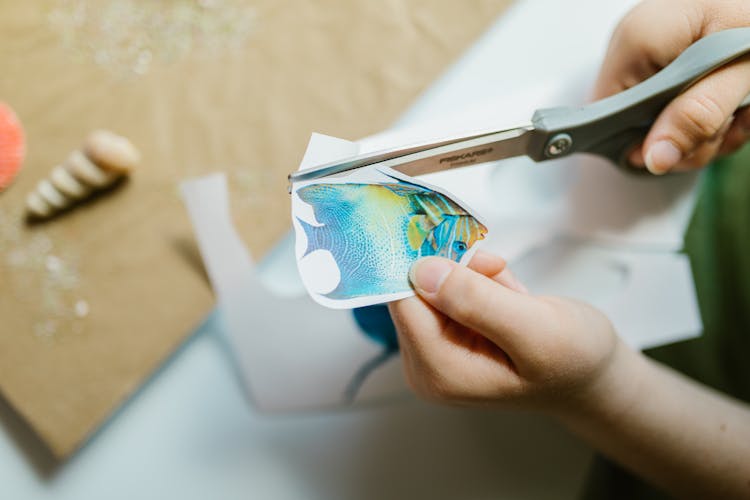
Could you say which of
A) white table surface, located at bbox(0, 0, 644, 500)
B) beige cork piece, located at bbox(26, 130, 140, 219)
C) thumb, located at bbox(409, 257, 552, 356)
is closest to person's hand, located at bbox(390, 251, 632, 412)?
thumb, located at bbox(409, 257, 552, 356)

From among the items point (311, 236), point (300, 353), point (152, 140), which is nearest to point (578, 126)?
point (311, 236)

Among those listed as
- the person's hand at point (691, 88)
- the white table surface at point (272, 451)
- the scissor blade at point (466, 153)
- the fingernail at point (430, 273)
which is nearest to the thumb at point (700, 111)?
the person's hand at point (691, 88)

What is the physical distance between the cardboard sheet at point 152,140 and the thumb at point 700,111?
31 cm

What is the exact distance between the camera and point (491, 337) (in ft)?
1.39

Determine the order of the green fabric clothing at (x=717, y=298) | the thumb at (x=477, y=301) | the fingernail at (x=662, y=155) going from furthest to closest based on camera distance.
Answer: the green fabric clothing at (x=717, y=298) → the fingernail at (x=662, y=155) → the thumb at (x=477, y=301)

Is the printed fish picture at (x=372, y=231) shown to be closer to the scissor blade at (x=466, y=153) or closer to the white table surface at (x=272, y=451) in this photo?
the scissor blade at (x=466, y=153)

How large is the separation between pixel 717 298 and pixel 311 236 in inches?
19.5

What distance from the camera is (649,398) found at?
54 cm

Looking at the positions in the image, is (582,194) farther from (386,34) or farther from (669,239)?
(386,34)

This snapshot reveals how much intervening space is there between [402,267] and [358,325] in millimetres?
236

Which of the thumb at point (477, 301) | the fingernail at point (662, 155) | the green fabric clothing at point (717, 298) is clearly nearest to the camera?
the thumb at point (477, 301)

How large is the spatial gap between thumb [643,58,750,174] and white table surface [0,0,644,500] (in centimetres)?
35

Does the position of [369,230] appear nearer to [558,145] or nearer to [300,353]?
[558,145]

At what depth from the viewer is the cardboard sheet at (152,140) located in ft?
2.19
